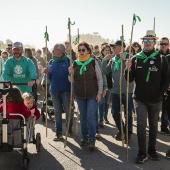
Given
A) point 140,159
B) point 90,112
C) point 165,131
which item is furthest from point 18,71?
point 165,131

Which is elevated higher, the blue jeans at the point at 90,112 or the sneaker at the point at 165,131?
the blue jeans at the point at 90,112

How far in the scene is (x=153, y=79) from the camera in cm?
515

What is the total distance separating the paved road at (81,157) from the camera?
5.16 m

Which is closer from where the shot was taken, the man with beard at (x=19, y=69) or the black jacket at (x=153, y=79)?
the black jacket at (x=153, y=79)

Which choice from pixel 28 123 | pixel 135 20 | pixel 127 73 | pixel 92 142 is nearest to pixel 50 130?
pixel 92 142

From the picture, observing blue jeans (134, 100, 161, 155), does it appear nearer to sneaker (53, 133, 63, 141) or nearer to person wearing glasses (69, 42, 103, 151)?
person wearing glasses (69, 42, 103, 151)

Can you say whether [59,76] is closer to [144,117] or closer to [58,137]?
[58,137]

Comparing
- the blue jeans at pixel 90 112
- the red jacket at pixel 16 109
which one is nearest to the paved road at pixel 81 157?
the blue jeans at pixel 90 112

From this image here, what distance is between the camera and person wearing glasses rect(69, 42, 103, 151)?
19.6ft

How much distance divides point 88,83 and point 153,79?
140cm

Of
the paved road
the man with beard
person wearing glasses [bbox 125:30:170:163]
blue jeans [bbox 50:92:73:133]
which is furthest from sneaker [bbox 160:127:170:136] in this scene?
the man with beard

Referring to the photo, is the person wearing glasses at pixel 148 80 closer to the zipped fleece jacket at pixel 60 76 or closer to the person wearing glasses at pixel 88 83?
the person wearing glasses at pixel 88 83

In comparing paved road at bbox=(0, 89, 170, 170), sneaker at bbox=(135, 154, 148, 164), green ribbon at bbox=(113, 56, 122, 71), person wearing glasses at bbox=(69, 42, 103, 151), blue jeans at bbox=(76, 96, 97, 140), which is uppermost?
green ribbon at bbox=(113, 56, 122, 71)

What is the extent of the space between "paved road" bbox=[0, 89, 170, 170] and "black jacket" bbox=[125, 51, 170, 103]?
46.8 inches
